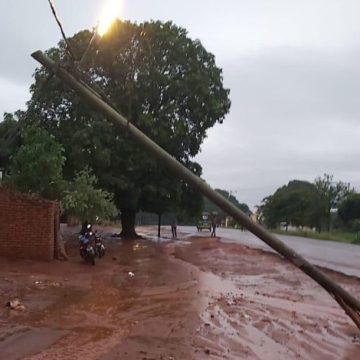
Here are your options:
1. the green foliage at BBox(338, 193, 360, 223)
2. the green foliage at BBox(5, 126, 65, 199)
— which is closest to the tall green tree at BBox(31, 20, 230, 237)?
the green foliage at BBox(5, 126, 65, 199)

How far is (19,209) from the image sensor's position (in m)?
15.0

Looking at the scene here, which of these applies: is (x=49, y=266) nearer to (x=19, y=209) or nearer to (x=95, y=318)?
(x=19, y=209)

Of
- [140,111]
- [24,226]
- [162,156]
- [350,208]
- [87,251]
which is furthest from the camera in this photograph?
A: [350,208]

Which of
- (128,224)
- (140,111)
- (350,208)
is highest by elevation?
(140,111)

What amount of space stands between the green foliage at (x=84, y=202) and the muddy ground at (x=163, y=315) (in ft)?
7.11

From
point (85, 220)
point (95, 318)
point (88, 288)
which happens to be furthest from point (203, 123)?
point (95, 318)

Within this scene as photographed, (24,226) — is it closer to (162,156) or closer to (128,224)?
(162,156)

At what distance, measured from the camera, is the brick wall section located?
1492cm

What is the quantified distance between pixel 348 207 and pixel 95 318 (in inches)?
2711

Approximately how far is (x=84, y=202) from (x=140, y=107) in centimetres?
1135

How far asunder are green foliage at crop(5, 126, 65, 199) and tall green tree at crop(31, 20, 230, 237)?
331 inches

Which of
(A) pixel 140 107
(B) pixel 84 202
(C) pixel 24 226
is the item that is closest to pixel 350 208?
(A) pixel 140 107

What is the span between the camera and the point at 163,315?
30.7 ft

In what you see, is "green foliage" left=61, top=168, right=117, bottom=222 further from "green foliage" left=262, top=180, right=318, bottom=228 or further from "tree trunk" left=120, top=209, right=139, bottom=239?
"green foliage" left=262, top=180, right=318, bottom=228
